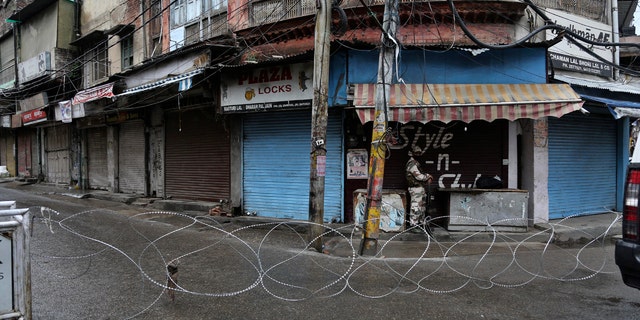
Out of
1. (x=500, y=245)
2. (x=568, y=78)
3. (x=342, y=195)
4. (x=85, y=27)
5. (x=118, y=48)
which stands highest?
(x=85, y=27)

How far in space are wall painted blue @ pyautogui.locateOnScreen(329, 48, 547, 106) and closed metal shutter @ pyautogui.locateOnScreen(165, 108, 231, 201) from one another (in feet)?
16.2

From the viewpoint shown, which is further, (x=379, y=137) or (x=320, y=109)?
(x=320, y=109)

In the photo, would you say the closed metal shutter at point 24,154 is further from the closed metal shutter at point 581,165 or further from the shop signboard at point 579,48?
the shop signboard at point 579,48

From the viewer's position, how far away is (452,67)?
31.5 ft

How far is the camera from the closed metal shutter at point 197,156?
13.0 metres

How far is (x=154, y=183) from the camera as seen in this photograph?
52.1 ft

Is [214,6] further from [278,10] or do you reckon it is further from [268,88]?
[268,88]

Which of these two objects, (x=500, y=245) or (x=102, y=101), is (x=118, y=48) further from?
(x=500, y=245)

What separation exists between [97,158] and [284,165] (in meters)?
12.5

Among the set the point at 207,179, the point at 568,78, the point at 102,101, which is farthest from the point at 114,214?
the point at 568,78

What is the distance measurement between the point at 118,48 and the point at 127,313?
15.9 m

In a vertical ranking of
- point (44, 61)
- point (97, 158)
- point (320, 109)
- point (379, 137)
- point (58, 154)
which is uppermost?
point (44, 61)

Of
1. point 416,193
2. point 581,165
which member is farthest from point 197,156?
point 581,165

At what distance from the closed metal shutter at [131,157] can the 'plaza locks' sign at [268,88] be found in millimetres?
6716
